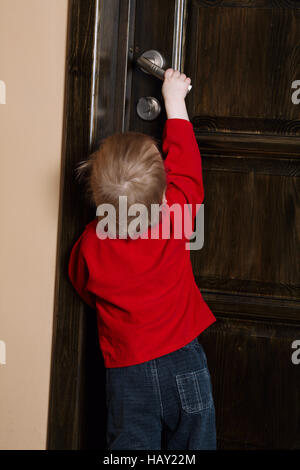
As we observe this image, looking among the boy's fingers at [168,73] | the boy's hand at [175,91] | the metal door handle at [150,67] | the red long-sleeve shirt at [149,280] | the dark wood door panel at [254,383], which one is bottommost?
the dark wood door panel at [254,383]

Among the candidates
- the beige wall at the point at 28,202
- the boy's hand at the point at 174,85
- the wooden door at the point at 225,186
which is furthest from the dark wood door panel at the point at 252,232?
the beige wall at the point at 28,202

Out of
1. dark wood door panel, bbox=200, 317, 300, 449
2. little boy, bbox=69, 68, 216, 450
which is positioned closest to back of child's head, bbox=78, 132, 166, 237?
little boy, bbox=69, 68, 216, 450

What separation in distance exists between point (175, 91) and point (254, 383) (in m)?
0.76

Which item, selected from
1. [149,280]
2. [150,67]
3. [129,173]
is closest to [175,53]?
[150,67]

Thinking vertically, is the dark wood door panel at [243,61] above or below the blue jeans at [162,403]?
above

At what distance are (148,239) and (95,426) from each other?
56 cm

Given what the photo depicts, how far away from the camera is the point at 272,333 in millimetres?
1349

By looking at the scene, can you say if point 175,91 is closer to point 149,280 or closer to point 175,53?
point 175,53

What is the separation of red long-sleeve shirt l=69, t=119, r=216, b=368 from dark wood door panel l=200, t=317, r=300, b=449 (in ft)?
0.68

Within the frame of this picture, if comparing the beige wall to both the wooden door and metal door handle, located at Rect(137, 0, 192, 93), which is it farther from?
metal door handle, located at Rect(137, 0, 192, 93)

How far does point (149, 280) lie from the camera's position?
45.3 inches

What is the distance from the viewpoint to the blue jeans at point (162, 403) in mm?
1170

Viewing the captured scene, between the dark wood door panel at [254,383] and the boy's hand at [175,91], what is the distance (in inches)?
21.3

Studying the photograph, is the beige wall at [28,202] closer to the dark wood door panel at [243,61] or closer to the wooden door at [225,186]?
the wooden door at [225,186]
